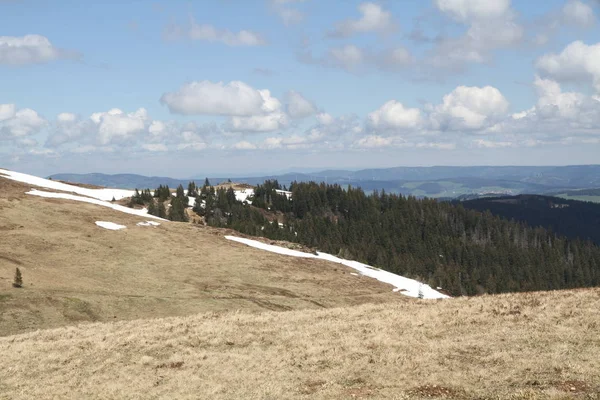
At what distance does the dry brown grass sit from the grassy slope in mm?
8895

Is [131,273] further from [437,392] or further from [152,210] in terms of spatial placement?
[152,210]

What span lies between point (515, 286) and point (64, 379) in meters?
140

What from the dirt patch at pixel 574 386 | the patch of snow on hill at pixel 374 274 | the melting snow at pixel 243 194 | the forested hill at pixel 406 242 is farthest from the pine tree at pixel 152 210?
the dirt patch at pixel 574 386

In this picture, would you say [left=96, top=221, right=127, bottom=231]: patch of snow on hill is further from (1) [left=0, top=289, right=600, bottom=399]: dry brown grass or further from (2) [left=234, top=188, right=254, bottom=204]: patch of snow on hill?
(2) [left=234, top=188, right=254, bottom=204]: patch of snow on hill

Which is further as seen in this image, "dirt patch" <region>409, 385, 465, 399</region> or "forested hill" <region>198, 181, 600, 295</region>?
"forested hill" <region>198, 181, 600, 295</region>

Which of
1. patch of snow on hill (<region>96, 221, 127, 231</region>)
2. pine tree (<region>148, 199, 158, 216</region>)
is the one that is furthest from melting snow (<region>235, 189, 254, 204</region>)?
patch of snow on hill (<region>96, 221, 127, 231</region>)

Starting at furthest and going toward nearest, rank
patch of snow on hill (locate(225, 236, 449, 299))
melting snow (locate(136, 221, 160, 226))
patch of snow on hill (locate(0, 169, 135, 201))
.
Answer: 1. patch of snow on hill (locate(0, 169, 135, 201))
2. melting snow (locate(136, 221, 160, 226))
3. patch of snow on hill (locate(225, 236, 449, 299))

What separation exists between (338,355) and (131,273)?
120ft

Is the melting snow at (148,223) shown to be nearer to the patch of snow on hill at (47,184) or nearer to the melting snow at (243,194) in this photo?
the patch of snow on hill at (47,184)

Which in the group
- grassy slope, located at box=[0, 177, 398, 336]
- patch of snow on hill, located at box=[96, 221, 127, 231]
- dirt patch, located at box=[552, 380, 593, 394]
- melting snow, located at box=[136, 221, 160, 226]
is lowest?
grassy slope, located at box=[0, 177, 398, 336]

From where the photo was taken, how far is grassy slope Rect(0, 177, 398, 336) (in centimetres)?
3775

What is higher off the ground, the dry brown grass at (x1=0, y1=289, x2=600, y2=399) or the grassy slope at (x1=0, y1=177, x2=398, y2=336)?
the dry brown grass at (x1=0, y1=289, x2=600, y2=399)

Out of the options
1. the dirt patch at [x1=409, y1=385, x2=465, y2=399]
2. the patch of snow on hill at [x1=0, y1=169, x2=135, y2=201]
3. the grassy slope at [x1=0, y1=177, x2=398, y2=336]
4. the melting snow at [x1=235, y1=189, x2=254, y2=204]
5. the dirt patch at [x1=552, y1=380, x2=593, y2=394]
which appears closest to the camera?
the dirt patch at [x1=552, y1=380, x2=593, y2=394]

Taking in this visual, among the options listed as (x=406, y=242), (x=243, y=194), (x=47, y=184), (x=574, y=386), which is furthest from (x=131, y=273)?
(x=243, y=194)
